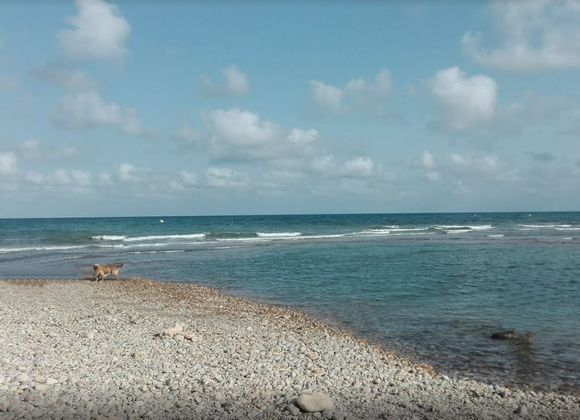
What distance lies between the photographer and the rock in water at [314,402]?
6.70 metres

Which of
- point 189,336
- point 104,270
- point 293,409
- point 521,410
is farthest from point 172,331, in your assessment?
point 104,270

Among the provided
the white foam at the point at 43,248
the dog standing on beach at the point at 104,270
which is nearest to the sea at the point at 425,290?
the white foam at the point at 43,248

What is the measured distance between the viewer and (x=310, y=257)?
30.4 m

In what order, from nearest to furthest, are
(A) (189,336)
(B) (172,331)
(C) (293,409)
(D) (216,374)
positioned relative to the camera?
(C) (293,409) < (D) (216,374) < (A) (189,336) < (B) (172,331)

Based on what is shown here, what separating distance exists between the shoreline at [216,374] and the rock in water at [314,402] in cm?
7

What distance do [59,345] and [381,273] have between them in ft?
50.4

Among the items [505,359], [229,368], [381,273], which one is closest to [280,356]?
[229,368]

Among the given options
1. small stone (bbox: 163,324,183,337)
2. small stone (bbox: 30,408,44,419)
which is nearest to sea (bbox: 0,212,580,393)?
small stone (bbox: 163,324,183,337)

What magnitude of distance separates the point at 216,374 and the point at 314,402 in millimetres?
1987

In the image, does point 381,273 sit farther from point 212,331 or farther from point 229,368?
point 229,368

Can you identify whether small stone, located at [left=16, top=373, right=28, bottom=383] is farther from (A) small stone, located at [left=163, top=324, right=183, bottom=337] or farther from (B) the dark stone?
(B) the dark stone

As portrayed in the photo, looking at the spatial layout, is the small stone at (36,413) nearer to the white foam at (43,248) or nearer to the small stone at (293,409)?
the small stone at (293,409)

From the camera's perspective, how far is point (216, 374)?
26.8ft

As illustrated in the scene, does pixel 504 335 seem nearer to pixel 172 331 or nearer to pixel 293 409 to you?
pixel 293 409
